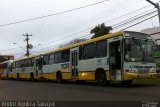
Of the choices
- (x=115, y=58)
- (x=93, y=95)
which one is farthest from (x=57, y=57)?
(x=93, y=95)

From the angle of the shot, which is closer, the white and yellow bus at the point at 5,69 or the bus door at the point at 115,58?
the bus door at the point at 115,58

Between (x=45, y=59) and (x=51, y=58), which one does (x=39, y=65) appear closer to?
(x=45, y=59)

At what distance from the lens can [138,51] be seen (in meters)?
20.0

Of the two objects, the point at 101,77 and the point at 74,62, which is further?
the point at 74,62

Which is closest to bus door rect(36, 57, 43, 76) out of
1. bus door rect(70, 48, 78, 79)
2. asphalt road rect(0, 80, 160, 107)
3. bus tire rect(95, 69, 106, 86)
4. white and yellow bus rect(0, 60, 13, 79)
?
bus door rect(70, 48, 78, 79)

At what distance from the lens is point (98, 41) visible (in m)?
22.7

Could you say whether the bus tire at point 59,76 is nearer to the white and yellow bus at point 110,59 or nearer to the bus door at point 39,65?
the white and yellow bus at point 110,59

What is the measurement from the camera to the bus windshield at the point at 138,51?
1959cm

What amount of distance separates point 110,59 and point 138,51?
1.91 metres

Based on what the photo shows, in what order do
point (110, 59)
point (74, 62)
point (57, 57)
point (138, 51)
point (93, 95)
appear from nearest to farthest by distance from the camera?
point (93, 95), point (138, 51), point (110, 59), point (74, 62), point (57, 57)

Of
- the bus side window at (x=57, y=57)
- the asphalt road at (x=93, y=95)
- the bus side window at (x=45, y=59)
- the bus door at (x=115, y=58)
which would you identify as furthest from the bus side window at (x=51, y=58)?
the asphalt road at (x=93, y=95)

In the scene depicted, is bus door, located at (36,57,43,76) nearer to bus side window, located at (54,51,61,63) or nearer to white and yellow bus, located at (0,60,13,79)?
bus side window, located at (54,51,61,63)

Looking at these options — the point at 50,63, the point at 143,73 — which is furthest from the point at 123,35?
the point at 50,63

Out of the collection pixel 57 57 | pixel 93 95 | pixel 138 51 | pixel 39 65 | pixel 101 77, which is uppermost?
pixel 57 57
